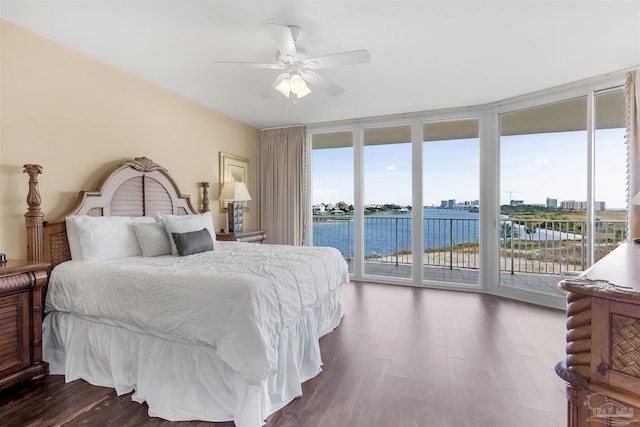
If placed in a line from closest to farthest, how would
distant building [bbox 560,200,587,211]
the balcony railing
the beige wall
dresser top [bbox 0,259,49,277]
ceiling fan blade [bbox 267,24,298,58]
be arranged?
dresser top [bbox 0,259,49,277], ceiling fan blade [bbox 267,24,298,58], the beige wall, distant building [bbox 560,200,587,211], the balcony railing

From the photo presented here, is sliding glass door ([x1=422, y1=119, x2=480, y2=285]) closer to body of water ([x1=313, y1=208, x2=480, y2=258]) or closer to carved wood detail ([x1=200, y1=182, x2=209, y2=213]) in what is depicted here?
body of water ([x1=313, y1=208, x2=480, y2=258])

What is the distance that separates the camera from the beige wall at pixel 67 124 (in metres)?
2.21

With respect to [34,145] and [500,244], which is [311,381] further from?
[500,244]

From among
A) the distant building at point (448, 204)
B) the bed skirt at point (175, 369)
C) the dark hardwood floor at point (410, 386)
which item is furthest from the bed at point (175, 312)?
the distant building at point (448, 204)

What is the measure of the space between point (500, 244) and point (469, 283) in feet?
2.37

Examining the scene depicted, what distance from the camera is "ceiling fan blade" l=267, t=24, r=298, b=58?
1.94 m

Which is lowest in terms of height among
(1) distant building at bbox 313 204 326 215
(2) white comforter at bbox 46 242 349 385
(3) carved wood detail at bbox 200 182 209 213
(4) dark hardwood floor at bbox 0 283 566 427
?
(4) dark hardwood floor at bbox 0 283 566 427

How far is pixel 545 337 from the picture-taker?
2.69m

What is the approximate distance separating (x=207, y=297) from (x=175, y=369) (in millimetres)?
505

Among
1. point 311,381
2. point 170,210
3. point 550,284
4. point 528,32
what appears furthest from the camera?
point 550,284

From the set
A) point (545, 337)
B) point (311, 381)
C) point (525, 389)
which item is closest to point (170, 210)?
point (311, 381)

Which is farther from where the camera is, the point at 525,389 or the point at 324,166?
the point at 324,166

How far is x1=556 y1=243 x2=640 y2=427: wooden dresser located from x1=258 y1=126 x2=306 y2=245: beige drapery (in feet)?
13.9

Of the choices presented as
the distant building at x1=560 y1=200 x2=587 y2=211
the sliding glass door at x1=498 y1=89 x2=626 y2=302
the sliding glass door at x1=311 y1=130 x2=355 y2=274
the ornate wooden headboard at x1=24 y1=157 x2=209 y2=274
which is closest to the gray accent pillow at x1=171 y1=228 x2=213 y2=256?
the ornate wooden headboard at x1=24 y1=157 x2=209 y2=274
